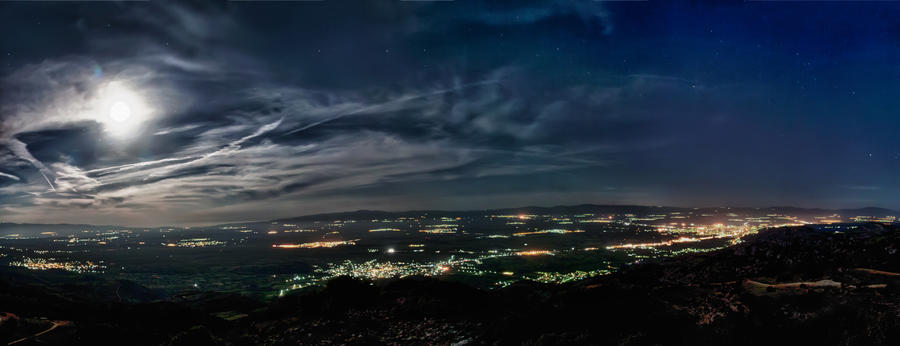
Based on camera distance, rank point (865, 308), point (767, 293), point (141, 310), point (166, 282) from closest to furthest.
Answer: point (865, 308), point (767, 293), point (141, 310), point (166, 282)

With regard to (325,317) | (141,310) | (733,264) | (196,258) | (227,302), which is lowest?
(196,258)

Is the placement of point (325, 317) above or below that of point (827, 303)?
below

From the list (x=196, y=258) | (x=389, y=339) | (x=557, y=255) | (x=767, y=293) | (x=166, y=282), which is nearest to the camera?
(x=767, y=293)

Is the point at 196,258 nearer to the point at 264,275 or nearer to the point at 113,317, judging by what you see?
the point at 264,275

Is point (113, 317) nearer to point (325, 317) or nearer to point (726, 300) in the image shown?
point (325, 317)

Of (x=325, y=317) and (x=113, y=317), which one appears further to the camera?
(x=113, y=317)

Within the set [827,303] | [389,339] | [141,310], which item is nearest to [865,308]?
[827,303]

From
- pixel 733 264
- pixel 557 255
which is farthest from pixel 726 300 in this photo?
pixel 557 255
